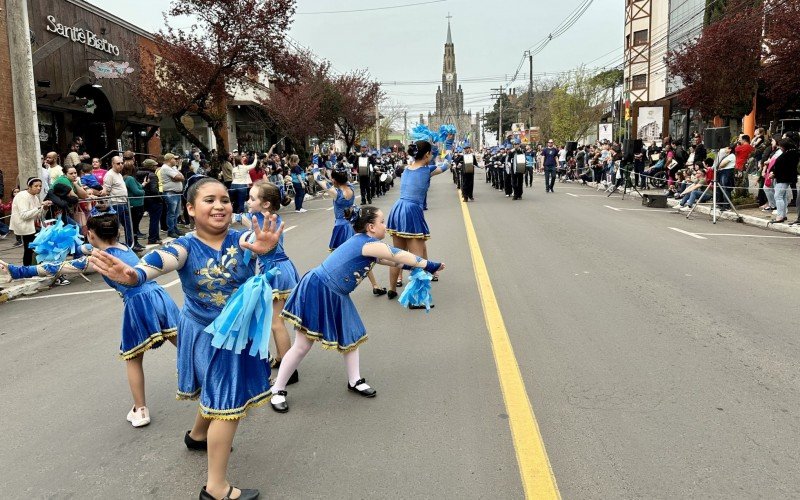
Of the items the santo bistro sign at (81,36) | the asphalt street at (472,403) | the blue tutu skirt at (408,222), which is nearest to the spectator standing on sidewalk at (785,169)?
the asphalt street at (472,403)

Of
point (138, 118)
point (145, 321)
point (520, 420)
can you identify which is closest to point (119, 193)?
point (145, 321)

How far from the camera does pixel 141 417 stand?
427 centimetres

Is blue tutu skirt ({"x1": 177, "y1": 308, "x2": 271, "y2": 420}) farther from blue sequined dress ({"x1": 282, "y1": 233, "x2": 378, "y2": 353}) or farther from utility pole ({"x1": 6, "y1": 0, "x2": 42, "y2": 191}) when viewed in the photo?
utility pole ({"x1": 6, "y1": 0, "x2": 42, "y2": 191})

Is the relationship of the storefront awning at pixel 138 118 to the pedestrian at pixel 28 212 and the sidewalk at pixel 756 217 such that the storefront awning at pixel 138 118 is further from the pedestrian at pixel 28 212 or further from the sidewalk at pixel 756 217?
Answer: the sidewalk at pixel 756 217

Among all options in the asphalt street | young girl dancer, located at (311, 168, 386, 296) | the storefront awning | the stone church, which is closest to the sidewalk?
the asphalt street

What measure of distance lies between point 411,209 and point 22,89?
7.64m

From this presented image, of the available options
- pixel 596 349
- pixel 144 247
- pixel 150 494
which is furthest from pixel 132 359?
pixel 144 247

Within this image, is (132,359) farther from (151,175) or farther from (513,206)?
(513,206)

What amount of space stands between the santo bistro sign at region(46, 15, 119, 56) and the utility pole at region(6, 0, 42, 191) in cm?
851

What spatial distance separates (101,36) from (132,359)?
20998mm

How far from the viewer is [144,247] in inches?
505

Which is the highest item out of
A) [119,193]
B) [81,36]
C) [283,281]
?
[81,36]

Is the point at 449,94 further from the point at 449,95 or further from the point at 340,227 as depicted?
the point at 340,227

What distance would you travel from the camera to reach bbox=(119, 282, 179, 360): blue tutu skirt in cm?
426
